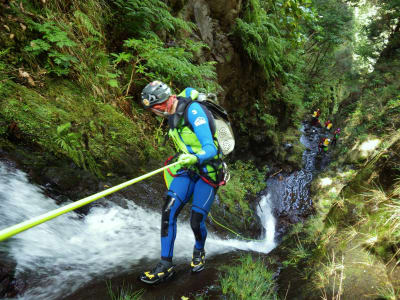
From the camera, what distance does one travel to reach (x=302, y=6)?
10.6 meters

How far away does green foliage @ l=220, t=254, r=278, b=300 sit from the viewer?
3.06m

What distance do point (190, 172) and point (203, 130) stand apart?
718 mm

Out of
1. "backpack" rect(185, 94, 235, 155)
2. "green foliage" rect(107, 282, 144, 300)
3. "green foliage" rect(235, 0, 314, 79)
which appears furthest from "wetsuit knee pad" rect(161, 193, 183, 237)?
"green foliage" rect(235, 0, 314, 79)

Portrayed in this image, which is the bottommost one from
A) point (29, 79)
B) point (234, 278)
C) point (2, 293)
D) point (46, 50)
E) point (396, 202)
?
point (234, 278)

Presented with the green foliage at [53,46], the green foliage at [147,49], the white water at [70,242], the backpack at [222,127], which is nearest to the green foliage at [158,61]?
the green foliage at [147,49]

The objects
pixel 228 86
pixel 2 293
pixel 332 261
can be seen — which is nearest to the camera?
pixel 2 293

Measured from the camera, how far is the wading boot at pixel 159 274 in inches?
117

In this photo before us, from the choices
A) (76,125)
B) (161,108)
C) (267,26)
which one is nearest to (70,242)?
(76,125)

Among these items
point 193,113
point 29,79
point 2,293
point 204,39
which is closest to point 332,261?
point 193,113

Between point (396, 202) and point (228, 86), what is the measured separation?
8.08 metres

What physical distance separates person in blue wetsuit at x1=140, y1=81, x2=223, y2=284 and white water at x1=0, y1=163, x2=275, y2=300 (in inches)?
25.2

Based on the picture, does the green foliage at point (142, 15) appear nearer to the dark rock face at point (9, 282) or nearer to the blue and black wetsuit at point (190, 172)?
the blue and black wetsuit at point (190, 172)

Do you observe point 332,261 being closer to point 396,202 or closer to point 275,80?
point 396,202

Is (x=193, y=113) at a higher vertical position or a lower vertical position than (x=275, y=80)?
lower
